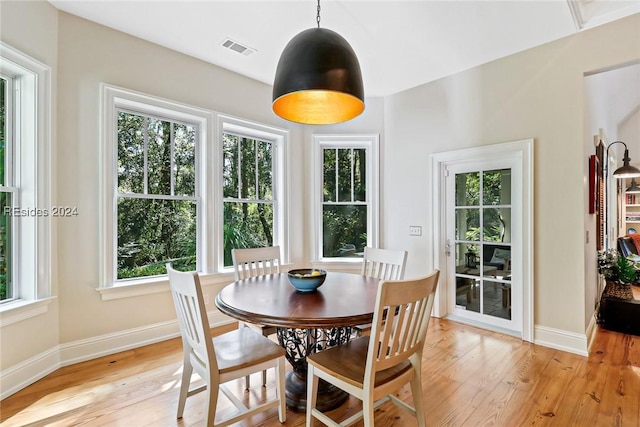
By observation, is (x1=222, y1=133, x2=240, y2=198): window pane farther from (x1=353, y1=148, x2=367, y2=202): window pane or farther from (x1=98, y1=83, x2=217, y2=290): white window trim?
(x1=353, y1=148, x2=367, y2=202): window pane

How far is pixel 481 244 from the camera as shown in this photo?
3.53m

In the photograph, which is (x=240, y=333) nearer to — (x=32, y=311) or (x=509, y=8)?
(x=32, y=311)

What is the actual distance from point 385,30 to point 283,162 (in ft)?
6.54

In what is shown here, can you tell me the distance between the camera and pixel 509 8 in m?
2.56

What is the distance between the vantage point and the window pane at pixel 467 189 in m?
3.56

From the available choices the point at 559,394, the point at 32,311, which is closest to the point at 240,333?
the point at 32,311

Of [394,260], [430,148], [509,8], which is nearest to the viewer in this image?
[509,8]

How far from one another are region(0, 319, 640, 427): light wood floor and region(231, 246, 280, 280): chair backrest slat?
0.88 meters

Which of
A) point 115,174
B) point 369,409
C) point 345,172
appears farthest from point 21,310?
point 345,172

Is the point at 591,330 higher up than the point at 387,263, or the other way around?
the point at 387,263

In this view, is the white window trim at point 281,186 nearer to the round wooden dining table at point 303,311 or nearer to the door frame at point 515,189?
the round wooden dining table at point 303,311

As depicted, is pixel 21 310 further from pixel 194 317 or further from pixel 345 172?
pixel 345 172

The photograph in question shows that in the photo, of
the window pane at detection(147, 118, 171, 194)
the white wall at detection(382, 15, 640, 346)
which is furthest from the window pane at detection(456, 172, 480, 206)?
the window pane at detection(147, 118, 171, 194)

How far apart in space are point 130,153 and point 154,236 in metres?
0.85
